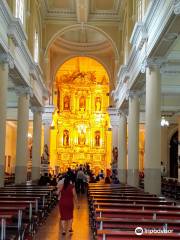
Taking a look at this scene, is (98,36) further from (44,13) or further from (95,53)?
(44,13)

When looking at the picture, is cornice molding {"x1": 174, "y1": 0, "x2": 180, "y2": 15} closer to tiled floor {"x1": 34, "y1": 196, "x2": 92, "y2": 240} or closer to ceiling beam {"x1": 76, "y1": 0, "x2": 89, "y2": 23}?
tiled floor {"x1": 34, "y1": 196, "x2": 92, "y2": 240}

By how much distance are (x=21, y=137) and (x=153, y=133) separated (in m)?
8.50

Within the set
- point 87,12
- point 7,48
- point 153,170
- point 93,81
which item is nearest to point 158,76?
point 153,170

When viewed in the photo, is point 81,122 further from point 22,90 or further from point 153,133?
point 153,133

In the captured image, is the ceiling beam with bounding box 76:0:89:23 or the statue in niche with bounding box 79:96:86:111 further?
the statue in niche with bounding box 79:96:86:111

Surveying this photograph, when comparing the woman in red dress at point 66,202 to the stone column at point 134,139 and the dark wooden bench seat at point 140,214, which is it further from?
the stone column at point 134,139

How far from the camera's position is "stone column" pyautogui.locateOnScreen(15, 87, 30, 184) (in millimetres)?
21969

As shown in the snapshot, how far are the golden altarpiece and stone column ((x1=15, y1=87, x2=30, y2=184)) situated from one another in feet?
64.7

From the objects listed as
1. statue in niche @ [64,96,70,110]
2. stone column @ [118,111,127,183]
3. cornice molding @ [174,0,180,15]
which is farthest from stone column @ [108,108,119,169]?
cornice molding @ [174,0,180,15]

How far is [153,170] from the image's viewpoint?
15.6m

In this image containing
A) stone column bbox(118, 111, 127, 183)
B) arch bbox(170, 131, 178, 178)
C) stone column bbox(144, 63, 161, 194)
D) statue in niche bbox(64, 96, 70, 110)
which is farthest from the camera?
statue in niche bbox(64, 96, 70, 110)

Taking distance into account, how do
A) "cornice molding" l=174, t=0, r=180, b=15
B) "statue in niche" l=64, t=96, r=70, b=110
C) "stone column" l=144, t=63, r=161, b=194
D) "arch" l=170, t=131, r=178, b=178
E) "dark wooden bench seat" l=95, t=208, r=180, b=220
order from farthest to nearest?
1. "statue in niche" l=64, t=96, r=70, b=110
2. "arch" l=170, t=131, r=178, b=178
3. "stone column" l=144, t=63, r=161, b=194
4. "cornice molding" l=174, t=0, r=180, b=15
5. "dark wooden bench seat" l=95, t=208, r=180, b=220

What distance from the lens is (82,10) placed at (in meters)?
27.7

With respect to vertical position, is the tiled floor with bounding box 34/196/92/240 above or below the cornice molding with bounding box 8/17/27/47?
below
